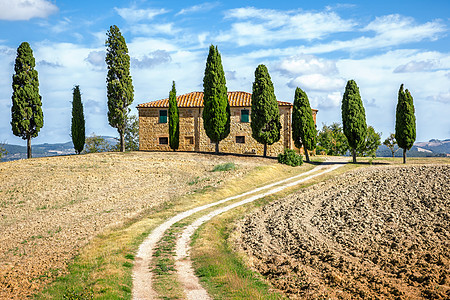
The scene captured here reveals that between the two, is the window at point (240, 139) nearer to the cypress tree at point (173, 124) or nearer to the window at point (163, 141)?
the cypress tree at point (173, 124)

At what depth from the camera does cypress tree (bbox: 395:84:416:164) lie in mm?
43469

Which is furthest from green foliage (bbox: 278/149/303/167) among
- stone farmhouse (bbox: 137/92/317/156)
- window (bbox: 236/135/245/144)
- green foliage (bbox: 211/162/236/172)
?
window (bbox: 236/135/245/144)

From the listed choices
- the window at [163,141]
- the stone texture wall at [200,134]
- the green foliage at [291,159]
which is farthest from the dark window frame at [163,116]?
the green foliage at [291,159]

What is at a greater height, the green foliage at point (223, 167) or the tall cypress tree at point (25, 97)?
the tall cypress tree at point (25, 97)

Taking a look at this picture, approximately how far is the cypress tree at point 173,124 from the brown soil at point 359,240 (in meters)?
24.4

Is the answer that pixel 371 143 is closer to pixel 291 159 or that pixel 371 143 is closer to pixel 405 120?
pixel 405 120

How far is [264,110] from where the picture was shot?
4453 centimetres

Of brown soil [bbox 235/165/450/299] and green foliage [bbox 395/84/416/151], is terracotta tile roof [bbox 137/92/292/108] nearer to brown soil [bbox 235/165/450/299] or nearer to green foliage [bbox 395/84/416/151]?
green foliage [bbox 395/84/416/151]

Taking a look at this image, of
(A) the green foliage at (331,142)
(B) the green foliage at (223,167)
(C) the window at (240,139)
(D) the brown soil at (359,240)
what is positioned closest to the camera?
(D) the brown soil at (359,240)

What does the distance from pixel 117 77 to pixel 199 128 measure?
1183 cm

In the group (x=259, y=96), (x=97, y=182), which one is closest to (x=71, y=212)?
(x=97, y=182)

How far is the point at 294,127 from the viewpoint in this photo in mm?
43969

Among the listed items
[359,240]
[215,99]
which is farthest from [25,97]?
[359,240]

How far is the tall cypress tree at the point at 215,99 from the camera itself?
149 ft
